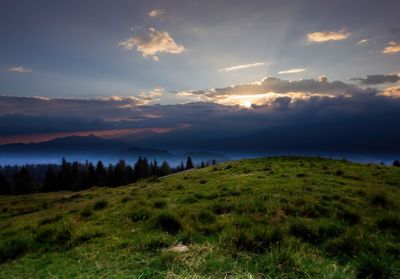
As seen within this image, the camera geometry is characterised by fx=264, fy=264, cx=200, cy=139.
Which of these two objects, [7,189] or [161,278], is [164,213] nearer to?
[161,278]

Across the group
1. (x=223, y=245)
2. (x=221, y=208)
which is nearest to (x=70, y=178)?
(x=221, y=208)

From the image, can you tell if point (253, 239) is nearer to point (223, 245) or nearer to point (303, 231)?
point (223, 245)

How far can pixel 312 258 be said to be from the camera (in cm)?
539

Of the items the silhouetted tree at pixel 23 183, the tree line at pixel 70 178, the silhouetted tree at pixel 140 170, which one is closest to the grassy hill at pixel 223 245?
the tree line at pixel 70 178

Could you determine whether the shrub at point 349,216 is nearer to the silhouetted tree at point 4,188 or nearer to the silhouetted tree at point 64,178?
the silhouetted tree at point 64,178

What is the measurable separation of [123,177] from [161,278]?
88.6m

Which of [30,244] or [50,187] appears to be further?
[50,187]

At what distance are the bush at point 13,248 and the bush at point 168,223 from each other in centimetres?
397

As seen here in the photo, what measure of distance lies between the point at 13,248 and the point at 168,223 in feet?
15.1

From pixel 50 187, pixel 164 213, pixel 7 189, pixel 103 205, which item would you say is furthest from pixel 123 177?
pixel 164 213

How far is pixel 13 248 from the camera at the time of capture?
7840mm

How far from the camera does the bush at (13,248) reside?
756cm

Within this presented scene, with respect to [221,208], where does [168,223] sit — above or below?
above

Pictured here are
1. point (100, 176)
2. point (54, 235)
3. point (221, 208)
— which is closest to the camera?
point (54, 235)
